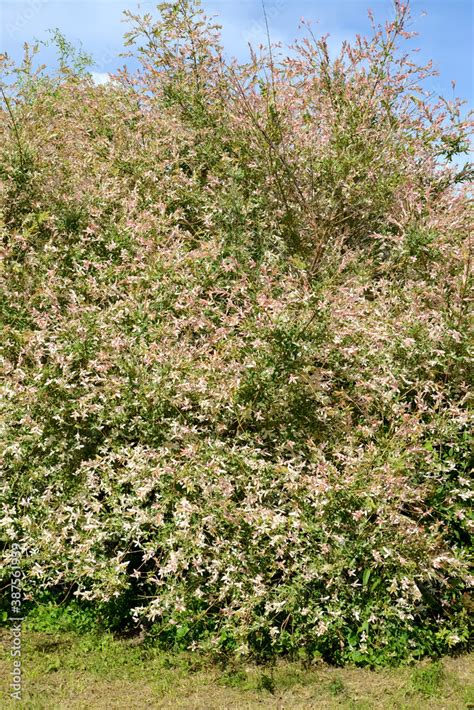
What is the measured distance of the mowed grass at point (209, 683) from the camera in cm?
428

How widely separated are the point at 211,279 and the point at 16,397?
71.4 inches

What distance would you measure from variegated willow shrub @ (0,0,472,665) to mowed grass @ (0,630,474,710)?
6.0 inches

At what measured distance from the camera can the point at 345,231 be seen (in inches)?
252

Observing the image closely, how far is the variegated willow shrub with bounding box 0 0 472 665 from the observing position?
15.0 ft

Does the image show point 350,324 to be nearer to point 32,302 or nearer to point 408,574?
point 408,574

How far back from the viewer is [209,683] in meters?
4.49

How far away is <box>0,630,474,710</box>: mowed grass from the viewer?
4.28m

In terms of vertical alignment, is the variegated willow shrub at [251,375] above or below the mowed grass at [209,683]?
above

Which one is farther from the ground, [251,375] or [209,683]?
[251,375]

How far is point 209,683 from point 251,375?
6.72 feet

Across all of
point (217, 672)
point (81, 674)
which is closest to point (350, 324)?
point (217, 672)

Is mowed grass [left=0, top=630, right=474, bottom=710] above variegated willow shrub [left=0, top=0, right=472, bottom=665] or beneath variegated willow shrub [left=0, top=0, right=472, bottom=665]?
beneath

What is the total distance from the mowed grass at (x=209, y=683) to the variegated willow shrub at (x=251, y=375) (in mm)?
152

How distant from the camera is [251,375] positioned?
4.85 meters
